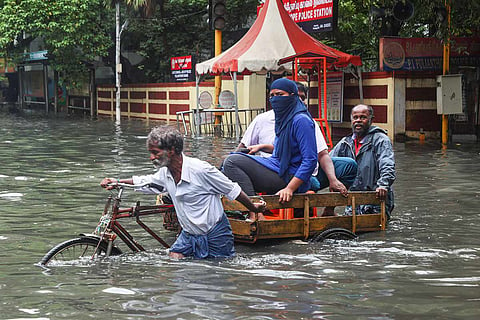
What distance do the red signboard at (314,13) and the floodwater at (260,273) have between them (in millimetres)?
10957

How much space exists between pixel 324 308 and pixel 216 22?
58.7 feet

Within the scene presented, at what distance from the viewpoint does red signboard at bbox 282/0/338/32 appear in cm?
2205

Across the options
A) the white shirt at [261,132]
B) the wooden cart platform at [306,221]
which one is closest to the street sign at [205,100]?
the white shirt at [261,132]

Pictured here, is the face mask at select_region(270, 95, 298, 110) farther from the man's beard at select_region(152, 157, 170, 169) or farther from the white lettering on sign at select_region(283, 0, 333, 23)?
the white lettering on sign at select_region(283, 0, 333, 23)

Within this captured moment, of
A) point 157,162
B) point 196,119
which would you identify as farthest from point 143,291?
point 196,119

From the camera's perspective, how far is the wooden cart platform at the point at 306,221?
759cm

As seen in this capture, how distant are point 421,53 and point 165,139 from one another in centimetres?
1592

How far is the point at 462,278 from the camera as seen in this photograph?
6.44m

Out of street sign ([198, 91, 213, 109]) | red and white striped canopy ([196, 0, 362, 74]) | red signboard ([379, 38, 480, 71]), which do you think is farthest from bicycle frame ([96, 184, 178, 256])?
street sign ([198, 91, 213, 109])

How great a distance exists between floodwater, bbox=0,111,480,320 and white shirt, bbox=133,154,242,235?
14.6 inches

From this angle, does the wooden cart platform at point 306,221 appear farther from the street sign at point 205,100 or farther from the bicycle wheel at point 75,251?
the street sign at point 205,100

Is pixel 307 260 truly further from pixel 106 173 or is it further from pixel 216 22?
pixel 216 22

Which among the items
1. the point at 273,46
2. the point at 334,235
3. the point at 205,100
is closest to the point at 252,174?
the point at 334,235

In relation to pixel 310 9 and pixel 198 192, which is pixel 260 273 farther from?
pixel 310 9
